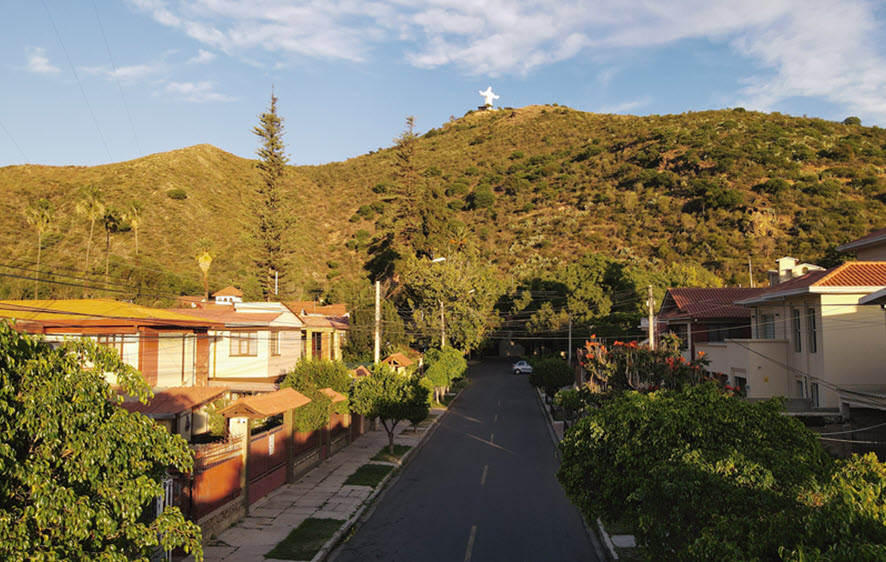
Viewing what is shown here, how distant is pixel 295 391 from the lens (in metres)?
19.8

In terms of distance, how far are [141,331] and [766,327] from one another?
26928mm

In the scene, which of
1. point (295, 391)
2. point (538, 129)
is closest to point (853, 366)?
point (295, 391)

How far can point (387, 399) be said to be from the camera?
24.1 metres

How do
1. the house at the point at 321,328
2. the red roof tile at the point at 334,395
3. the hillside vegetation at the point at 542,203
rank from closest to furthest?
1. the red roof tile at the point at 334,395
2. the house at the point at 321,328
3. the hillside vegetation at the point at 542,203

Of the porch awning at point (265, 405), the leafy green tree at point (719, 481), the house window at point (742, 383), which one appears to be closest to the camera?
the leafy green tree at point (719, 481)

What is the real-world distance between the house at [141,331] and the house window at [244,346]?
1679 millimetres

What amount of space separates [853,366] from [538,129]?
10856 centimetres

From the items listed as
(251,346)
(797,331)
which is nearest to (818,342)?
(797,331)

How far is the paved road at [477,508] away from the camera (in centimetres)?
1320

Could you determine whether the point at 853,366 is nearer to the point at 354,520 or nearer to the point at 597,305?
the point at 354,520

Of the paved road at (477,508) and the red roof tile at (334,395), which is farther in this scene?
the red roof tile at (334,395)

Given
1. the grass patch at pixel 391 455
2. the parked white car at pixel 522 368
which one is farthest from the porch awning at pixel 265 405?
the parked white car at pixel 522 368

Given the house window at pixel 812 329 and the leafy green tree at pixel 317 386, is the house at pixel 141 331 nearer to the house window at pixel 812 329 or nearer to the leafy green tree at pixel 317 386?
the leafy green tree at pixel 317 386

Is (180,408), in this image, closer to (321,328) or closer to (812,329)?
(321,328)
